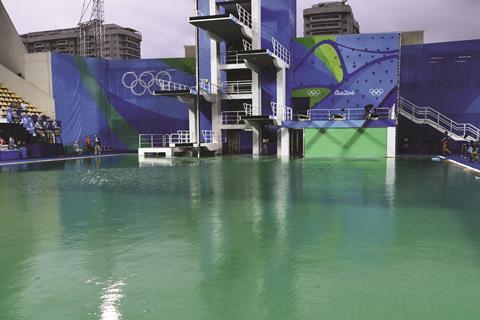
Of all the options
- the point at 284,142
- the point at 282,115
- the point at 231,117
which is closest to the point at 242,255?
the point at 284,142

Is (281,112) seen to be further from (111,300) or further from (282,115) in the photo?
(111,300)

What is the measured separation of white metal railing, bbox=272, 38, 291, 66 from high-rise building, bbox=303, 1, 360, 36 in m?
101

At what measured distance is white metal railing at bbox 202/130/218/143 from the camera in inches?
1244

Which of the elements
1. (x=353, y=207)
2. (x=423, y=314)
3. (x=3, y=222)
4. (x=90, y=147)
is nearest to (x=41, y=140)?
(x=90, y=147)

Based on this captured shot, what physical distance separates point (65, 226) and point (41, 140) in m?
26.2

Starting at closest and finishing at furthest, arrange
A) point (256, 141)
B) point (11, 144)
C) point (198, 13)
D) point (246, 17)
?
point (11, 144)
point (256, 141)
point (198, 13)
point (246, 17)

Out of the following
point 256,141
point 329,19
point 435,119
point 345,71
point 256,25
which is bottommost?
point 256,141

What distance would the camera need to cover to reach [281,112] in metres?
30.0

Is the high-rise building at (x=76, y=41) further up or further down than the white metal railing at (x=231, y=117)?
further up

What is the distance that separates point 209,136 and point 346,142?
396 inches

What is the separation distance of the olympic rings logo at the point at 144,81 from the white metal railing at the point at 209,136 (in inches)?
282

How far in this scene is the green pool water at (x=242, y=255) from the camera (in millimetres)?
4285

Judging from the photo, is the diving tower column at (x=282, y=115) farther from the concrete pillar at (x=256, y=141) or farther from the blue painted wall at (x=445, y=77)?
the blue painted wall at (x=445, y=77)

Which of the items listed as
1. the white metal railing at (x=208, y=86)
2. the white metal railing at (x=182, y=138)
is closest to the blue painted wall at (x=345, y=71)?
the white metal railing at (x=208, y=86)
